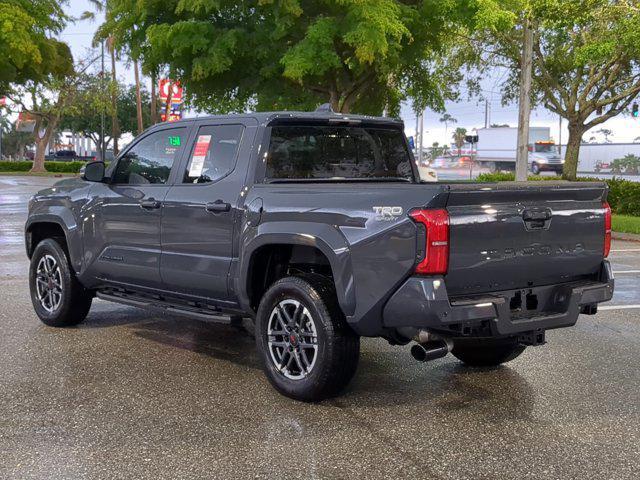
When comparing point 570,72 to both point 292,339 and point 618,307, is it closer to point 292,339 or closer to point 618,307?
point 618,307

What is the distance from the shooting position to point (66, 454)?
4.32 metres

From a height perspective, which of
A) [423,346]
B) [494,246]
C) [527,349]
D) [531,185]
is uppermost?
[531,185]

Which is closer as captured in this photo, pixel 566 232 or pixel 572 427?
pixel 572 427

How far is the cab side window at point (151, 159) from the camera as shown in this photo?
6601 millimetres

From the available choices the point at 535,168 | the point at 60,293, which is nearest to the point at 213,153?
the point at 60,293

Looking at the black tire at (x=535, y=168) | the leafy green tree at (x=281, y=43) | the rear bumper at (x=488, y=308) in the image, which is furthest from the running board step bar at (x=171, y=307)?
the black tire at (x=535, y=168)

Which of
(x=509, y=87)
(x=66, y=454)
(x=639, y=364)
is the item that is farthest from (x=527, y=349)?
(x=509, y=87)

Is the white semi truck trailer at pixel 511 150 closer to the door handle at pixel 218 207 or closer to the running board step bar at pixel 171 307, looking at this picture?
the running board step bar at pixel 171 307

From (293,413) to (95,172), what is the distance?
10.3 ft

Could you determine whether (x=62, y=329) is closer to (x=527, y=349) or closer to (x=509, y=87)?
(x=527, y=349)

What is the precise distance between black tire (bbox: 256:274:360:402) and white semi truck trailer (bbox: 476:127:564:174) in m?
55.5

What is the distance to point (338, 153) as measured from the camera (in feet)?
20.5

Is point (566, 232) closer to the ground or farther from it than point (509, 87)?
closer to the ground

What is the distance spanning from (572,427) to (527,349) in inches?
85.6
